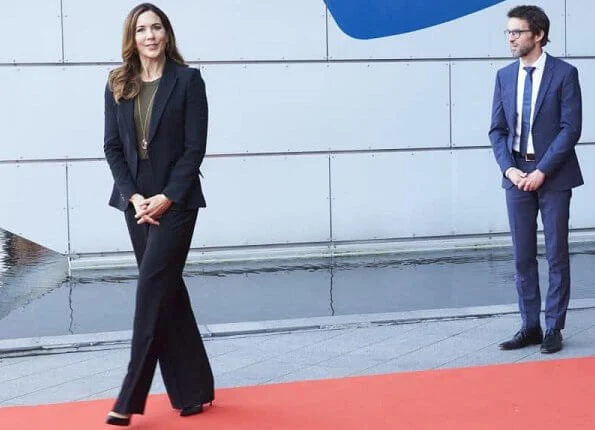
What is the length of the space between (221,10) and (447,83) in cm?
231

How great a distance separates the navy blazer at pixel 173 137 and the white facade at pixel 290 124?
484 centimetres

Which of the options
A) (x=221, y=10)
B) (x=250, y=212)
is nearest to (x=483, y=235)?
(x=250, y=212)

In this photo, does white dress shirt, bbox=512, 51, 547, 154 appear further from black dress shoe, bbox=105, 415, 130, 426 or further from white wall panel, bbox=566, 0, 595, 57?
white wall panel, bbox=566, 0, 595, 57

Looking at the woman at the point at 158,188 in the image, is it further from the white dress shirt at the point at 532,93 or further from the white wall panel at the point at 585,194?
the white wall panel at the point at 585,194

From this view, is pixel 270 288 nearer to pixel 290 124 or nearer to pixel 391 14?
pixel 290 124

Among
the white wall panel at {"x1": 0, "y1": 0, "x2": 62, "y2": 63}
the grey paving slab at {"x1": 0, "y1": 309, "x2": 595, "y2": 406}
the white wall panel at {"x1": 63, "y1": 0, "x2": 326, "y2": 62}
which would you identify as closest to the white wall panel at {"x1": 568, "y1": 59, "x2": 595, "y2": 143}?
the white wall panel at {"x1": 63, "y1": 0, "x2": 326, "y2": 62}

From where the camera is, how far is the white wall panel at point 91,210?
33.5 feet

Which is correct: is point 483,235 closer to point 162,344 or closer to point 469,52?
point 469,52

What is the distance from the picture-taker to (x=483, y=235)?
1113 cm

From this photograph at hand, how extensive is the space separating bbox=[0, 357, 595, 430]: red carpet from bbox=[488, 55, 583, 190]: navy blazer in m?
1.21

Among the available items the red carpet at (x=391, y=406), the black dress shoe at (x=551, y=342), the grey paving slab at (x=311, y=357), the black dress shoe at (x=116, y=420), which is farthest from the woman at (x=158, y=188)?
the black dress shoe at (x=551, y=342)

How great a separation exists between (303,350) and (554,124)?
81.1 inches

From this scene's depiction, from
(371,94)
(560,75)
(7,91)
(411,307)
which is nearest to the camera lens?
(560,75)

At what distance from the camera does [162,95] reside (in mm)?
5387
